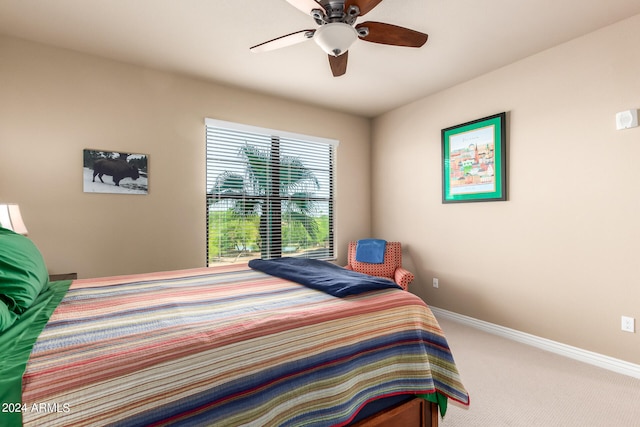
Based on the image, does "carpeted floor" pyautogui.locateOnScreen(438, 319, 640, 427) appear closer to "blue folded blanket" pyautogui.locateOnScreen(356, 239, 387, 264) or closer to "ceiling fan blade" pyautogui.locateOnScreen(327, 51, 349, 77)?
"blue folded blanket" pyautogui.locateOnScreen(356, 239, 387, 264)

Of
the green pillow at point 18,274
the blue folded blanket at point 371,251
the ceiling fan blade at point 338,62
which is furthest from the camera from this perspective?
the blue folded blanket at point 371,251

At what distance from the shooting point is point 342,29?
71.5 inches

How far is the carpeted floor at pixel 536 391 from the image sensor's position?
1809mm

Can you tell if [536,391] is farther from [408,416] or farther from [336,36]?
[336,36]

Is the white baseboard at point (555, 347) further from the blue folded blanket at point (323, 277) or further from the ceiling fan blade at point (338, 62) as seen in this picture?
the ceiling fan blade at point (338, 62)

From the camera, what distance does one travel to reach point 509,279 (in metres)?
3.06

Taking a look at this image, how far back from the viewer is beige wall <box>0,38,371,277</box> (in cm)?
253

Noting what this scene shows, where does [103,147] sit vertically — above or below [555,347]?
above

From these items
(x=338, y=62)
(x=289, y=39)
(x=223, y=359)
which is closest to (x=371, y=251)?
(x=338, y=62)

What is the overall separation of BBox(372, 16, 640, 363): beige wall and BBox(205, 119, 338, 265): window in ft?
4.54

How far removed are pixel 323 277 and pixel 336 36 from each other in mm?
1464

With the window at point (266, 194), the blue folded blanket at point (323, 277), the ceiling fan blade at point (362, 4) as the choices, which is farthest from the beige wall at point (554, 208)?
the ceiling fan blade at point (362, 4)

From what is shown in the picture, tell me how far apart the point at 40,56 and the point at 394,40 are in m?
2.90

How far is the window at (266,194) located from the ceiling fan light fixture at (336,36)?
72.6 inches
